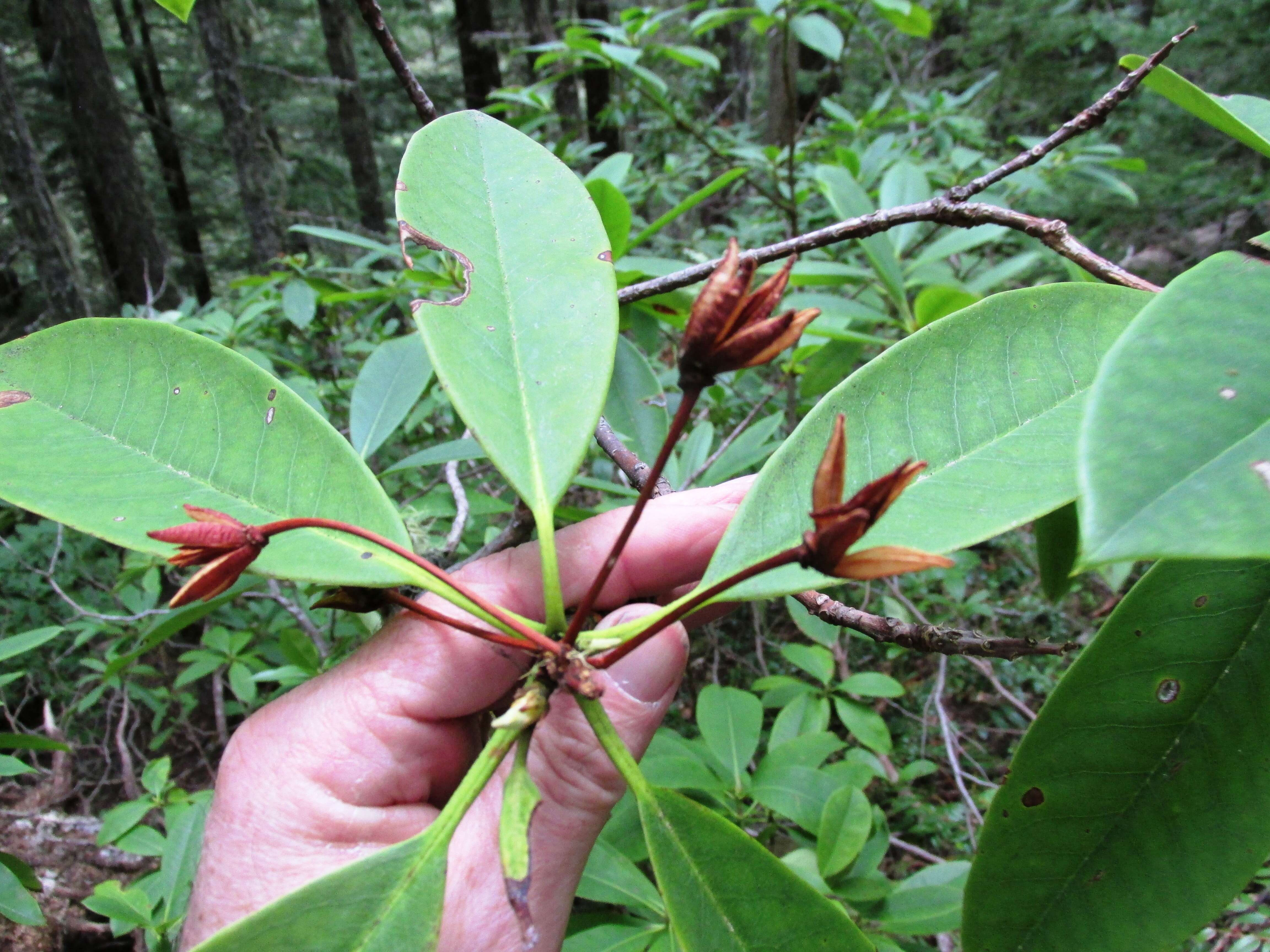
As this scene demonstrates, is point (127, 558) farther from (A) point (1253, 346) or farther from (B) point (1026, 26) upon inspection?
(B) point (1026, 26)

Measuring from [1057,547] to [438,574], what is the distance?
0.65m

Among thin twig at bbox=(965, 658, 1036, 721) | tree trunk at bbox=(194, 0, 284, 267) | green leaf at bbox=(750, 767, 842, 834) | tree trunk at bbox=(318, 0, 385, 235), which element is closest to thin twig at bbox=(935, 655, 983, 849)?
thin twig at bbox=(965, 658, 1036, 721)

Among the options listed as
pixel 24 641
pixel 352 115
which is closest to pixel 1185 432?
pixel 24 641

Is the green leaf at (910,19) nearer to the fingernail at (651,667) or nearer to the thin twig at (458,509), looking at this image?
the thin twig at (458,509)

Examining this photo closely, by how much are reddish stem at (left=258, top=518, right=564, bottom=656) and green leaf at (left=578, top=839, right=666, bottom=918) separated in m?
0.80

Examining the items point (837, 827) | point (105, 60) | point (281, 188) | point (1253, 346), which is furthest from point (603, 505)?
point (105, 60)

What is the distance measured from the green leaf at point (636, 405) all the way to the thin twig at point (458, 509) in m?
0.29

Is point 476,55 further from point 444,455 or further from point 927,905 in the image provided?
point 927,905

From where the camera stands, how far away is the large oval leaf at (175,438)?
0.70 m

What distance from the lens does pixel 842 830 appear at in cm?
131

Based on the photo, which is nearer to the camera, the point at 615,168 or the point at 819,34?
the point at 615,168

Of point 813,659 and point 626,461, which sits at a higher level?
point 626,461

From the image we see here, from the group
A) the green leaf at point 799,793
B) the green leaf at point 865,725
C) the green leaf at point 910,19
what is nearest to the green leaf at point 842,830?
the green leaf at point 799,793

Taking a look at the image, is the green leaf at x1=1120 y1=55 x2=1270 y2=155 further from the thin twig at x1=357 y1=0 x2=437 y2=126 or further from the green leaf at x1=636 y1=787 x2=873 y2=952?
the thin twig at x1=357 y1=0 x2=437 y2=126
